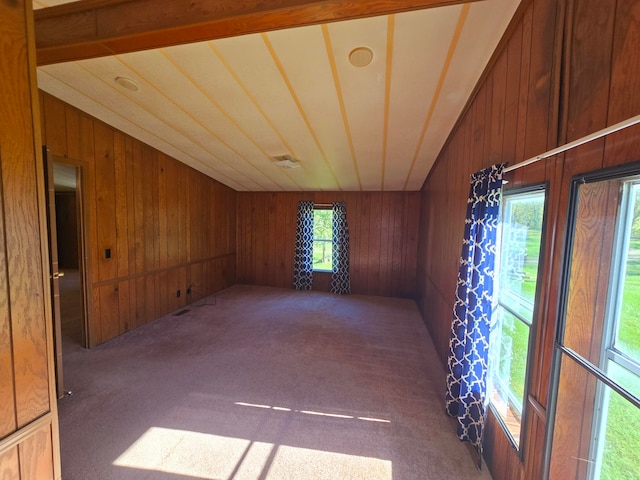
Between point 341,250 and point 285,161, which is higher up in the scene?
point 285,161

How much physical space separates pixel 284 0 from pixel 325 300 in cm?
420

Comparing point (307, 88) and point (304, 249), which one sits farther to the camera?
point (304, 249)

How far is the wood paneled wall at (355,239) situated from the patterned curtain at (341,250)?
0.49 ft

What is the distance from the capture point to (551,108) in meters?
1.06

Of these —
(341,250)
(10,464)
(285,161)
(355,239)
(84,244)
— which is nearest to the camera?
(10,464)

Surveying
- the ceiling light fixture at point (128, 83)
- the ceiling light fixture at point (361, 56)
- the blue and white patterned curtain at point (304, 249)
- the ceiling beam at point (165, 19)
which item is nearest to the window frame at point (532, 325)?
the ceiling beam at point (165, 19)

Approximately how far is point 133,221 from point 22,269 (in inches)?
103

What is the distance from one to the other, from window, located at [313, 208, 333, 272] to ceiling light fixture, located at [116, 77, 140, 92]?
3.70 m

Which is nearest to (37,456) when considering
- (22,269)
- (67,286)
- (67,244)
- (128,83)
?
(22,269)

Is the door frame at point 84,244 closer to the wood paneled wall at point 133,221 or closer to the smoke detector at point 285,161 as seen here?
the wood paneled wall at point 133,221

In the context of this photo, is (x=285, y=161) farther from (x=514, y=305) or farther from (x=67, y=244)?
(x=67, y=244)

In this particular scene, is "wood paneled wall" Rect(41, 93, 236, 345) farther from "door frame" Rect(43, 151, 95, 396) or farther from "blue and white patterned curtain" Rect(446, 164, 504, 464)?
"blue and white patterned curtain" Rect(446, 164, 504, 464)

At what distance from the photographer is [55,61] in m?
1.73

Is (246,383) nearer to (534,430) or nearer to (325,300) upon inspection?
(534,430)
